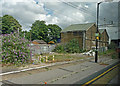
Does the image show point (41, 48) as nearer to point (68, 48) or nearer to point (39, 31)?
point (68, 48)

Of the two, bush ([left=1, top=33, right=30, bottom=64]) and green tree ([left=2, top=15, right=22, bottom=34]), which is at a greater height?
green tree ([left=2, top=15, right=22, bottom=34])

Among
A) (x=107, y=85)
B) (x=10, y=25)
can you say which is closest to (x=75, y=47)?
(x=107, y=85)

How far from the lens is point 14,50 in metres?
10.2

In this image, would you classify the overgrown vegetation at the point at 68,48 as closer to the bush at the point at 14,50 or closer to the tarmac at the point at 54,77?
the bush at the point at 14,50

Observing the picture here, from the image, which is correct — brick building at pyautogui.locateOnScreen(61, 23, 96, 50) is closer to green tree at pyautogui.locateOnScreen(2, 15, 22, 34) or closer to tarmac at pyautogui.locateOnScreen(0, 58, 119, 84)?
green tree at pyautogui.locateOnScreen(2, 15, 22, 34)

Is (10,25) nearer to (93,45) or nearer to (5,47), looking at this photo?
(93,45)

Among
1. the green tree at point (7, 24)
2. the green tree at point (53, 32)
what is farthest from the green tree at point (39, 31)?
the green tree at point (7, 24)

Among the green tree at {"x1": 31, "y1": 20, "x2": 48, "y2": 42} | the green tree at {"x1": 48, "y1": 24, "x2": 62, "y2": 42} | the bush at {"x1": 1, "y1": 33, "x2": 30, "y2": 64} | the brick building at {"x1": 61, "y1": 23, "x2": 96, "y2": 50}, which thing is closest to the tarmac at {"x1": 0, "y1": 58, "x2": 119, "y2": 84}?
the bush at {"x1": 1, "y1": 33, "x2": 30, "y2": 64}

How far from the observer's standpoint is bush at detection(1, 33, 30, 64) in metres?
10.2

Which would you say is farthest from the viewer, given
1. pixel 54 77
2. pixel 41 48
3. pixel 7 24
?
pixel 7 24

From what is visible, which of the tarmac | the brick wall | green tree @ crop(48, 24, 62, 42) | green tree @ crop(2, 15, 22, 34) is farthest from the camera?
green tree @ crop(48, 24, 62, 42)

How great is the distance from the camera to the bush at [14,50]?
10156 mm

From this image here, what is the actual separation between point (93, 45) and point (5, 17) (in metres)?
35.3

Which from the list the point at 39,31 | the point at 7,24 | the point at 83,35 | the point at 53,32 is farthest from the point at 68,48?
the point at 53,32
